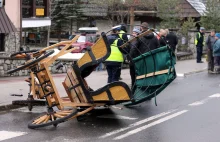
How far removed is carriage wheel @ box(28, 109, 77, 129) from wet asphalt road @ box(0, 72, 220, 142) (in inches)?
4.1

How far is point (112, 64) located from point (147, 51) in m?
1.14

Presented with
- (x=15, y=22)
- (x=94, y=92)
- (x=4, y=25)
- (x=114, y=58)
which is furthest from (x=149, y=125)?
(x=15, y=22)

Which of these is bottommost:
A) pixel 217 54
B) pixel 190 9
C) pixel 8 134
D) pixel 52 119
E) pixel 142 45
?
pixel 8 134

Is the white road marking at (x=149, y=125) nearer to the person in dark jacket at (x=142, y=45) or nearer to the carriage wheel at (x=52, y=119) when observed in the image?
the carriage wheel at (x=52, y=119)

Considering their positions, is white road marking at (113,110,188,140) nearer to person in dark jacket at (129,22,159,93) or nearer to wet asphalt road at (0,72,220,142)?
wet asphalt road at (0,72,220,142)

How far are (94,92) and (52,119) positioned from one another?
891 millimetres

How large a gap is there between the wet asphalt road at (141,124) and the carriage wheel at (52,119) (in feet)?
0.34

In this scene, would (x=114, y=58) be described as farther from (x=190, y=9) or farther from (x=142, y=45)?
(x=190, y=9)

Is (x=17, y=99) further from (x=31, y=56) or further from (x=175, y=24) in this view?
(x=175, y=24)

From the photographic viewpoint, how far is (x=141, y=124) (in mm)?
8625

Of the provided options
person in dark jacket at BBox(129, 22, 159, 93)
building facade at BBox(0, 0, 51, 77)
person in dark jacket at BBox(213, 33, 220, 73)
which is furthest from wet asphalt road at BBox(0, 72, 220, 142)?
building facade at BBox(0, 0, 51, 77)

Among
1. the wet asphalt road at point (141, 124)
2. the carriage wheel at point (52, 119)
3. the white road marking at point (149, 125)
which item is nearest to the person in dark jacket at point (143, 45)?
the wet asphalt road at point (141, 124)

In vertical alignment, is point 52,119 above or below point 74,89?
below

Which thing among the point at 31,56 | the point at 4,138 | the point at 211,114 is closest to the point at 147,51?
the point at 211,114
